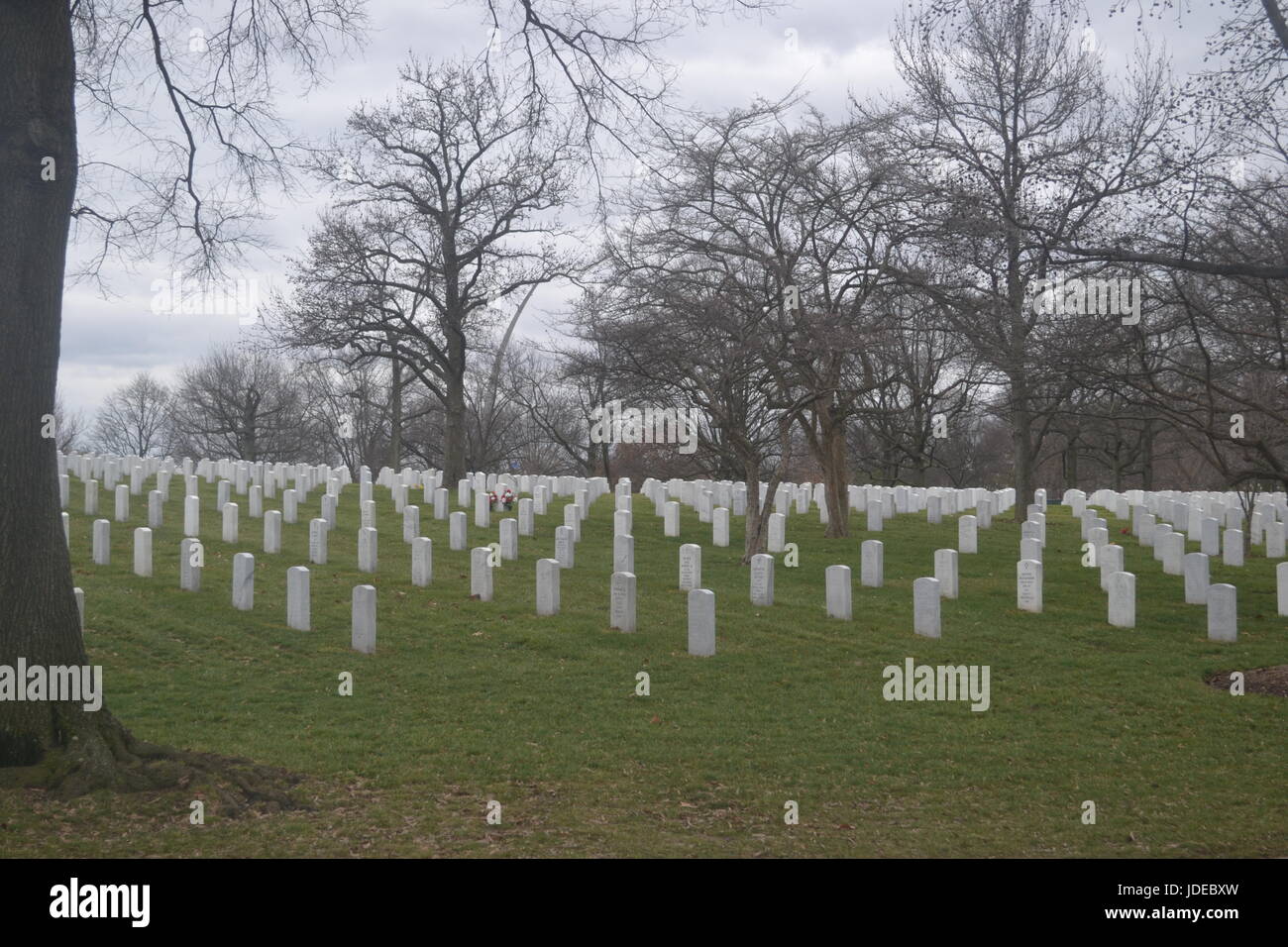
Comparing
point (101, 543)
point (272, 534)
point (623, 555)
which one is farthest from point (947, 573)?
point (101, 543)

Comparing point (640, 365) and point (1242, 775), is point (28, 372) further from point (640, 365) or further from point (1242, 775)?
point (640, 365)

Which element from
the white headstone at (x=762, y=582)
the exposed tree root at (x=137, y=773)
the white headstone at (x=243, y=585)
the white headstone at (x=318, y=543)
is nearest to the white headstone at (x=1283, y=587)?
the white headstone at (x=762, y=582)

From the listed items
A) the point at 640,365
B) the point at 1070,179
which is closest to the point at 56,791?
the point at 1070,179

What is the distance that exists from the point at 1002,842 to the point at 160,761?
5.17m

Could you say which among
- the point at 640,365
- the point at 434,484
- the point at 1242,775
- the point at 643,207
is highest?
the point at 643,207

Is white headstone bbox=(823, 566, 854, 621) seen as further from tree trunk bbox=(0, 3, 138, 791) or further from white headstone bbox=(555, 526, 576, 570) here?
tree trunk bbox=(0, 3, 138, 791)

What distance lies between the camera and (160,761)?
6.86 m

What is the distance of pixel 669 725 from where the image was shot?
890 cm

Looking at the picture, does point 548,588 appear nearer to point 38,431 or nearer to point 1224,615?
point 38,431

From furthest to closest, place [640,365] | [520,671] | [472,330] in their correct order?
[472,330] → [640,365] → [520,671]

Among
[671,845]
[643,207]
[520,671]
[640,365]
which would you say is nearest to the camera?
[671,845]

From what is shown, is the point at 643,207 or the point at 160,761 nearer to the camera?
the point at 160,761

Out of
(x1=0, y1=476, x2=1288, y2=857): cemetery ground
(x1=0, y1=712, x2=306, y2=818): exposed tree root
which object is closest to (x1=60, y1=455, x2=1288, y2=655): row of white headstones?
(x1=0, y1=476, x2=1288, y2=857): cemetery ground

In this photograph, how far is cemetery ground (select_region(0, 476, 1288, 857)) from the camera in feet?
20.7
